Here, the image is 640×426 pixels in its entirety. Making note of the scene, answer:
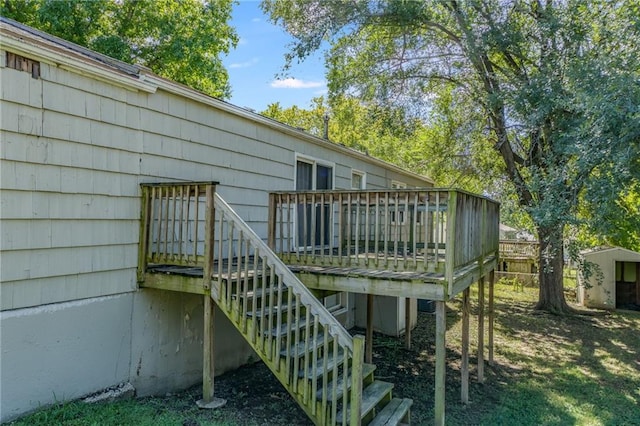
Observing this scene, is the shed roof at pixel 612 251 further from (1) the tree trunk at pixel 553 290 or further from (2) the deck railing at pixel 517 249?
(2) the deck railing at pixel 517 249

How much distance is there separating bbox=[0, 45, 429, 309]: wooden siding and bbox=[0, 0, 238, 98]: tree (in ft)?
33.7

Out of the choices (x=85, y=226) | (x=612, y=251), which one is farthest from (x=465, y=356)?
(x=612, y=251)

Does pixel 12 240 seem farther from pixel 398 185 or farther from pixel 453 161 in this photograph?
pixel 453 161

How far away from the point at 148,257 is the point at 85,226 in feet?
2.74

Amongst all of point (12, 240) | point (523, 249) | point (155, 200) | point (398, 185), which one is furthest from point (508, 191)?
point (12, 240)

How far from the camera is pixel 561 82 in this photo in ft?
30.0

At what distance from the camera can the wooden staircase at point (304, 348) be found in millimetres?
3764

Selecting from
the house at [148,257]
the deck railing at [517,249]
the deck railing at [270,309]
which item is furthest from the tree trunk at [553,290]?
the deck railing at [270,309]

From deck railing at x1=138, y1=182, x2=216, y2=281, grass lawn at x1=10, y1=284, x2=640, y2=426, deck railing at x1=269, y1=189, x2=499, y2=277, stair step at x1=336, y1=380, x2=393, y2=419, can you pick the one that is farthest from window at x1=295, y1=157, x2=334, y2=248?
stair step at x1=336, y1=380, x2=393, y2=419

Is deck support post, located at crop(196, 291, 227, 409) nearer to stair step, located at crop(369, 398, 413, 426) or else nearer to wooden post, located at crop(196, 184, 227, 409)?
wooden post, located at crop(196, 184, 227, 409)

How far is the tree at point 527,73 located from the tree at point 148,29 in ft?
13.2

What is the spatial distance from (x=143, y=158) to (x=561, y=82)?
29.1ft

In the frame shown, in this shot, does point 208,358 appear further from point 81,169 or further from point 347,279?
point 81,169

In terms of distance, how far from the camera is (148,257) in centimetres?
487
